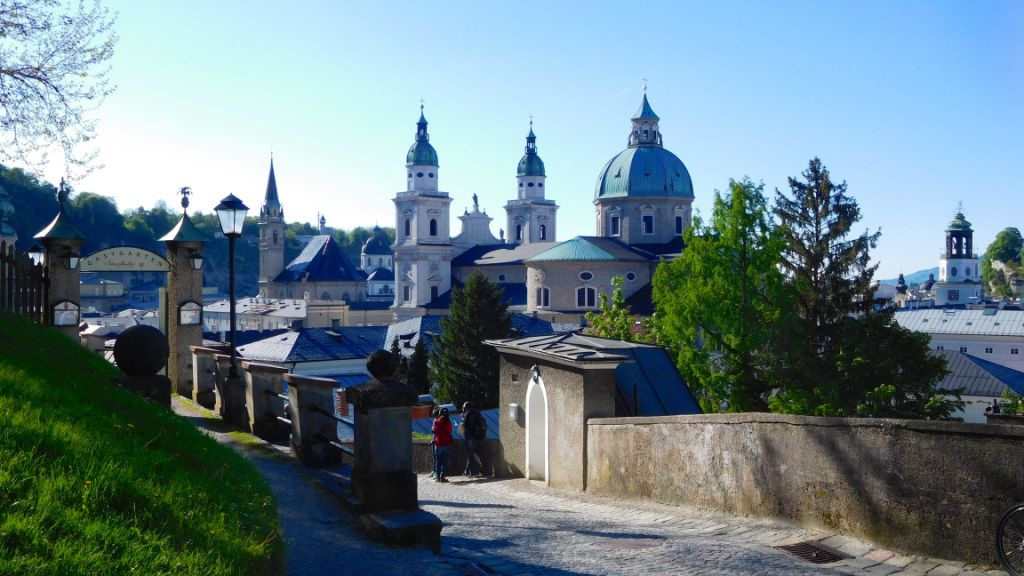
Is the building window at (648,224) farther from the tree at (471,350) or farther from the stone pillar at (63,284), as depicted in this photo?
the stone pillar at (63,284)

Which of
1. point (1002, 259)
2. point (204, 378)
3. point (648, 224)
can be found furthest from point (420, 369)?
point (1002, 259)

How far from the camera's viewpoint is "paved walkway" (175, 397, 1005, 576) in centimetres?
638

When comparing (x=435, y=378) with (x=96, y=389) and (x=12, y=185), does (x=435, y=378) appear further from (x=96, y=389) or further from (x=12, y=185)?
(x=12, y=185)

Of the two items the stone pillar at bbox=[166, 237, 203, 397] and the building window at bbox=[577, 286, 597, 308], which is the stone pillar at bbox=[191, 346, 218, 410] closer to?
the stone pillar at bbox=[166, 237, 203, 397]

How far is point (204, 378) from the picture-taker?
1394 centimetres

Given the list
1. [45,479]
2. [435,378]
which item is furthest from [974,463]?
[435,378]

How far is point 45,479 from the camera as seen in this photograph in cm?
471

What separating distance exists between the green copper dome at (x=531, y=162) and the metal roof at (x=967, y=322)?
40604mm

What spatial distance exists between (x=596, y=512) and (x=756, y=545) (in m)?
2.40

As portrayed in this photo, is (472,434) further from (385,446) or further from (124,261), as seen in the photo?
(385,446)

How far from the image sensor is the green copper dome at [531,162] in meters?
97.5

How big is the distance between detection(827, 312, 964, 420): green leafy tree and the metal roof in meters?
39.1

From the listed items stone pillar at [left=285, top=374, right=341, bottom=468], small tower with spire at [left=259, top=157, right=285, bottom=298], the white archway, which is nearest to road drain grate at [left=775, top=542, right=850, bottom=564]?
stone pillar at [left=285, top=374, right=341, bottom=468]

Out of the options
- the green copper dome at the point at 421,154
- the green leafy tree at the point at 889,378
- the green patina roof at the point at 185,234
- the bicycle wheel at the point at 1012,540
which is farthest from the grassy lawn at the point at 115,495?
the green copper dome at the point at 421,154
